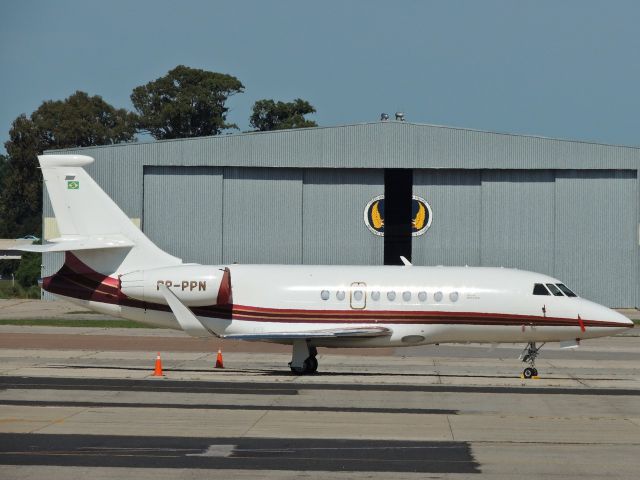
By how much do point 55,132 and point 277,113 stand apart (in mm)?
24444

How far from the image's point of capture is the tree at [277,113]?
119 m

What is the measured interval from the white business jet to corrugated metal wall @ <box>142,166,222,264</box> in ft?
85.3

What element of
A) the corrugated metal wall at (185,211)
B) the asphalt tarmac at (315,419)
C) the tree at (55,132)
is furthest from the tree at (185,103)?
the asphalt tarmac at (315,419)

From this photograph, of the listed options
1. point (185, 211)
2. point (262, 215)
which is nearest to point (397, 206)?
point (262, 215)

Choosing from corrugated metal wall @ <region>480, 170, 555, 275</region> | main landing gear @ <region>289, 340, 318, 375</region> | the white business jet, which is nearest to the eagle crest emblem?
corrugated metal wall @ <region>480, 170, 555, 275</region>

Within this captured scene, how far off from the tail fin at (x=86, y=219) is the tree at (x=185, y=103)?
8684 cm

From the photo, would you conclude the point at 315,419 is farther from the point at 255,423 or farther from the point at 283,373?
the point at 283,373

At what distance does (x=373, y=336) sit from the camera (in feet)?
93.7

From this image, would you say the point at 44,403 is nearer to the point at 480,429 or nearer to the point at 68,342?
the point at 480,429

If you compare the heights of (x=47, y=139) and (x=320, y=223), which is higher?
(x=47, y=139)

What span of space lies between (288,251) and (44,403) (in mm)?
34170

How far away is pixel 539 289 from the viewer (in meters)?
28.8

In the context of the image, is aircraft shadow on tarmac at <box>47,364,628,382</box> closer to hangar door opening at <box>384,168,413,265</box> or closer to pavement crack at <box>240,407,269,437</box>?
pavement crack at <box>240,407,269,437</box>

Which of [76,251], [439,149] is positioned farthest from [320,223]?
[76,251]
